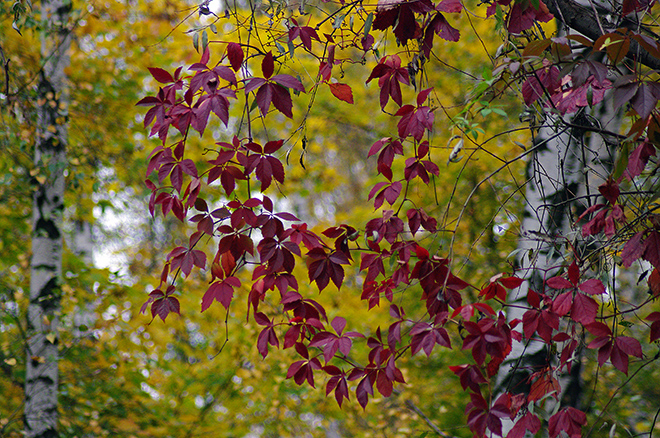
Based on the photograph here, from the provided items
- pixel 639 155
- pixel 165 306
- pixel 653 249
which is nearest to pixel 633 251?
pixel 653 249

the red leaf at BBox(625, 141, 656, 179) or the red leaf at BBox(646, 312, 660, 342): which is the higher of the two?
the red leaf at BBox(625, 141, 656, 179)

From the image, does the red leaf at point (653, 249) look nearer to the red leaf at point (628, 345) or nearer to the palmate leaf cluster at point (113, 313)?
the red leaf at point (628, 345)

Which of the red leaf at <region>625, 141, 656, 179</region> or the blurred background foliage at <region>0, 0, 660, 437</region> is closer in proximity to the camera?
the red leaf at <region>625, 141, 656, 179</region>

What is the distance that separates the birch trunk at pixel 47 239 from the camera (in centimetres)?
322

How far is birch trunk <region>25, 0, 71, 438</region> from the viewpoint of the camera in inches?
127

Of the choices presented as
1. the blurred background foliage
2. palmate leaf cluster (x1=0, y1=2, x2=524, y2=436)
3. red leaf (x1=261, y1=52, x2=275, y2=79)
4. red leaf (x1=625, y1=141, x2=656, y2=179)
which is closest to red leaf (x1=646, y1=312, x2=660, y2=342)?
red leaf (x1=625, y1=141, x2=656, y2=179)

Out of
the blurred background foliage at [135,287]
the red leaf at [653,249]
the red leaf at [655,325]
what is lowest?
the red leaf at [655,325]

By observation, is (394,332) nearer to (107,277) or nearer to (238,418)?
(107,277)

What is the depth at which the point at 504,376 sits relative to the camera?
7.66ft

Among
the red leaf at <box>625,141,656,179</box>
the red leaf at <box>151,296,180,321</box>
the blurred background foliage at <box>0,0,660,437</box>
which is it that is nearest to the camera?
the red leaf at <box>625,141,656,179</box>

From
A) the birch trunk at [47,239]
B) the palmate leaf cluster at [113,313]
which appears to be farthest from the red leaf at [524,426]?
the birch trunk at [47,239]

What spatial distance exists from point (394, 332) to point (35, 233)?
2897 millimetres

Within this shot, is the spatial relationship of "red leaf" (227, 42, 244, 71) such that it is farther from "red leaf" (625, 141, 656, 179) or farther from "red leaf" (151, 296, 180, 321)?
"red leaf" (625, 141, 656, 179)

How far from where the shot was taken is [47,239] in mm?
3418
